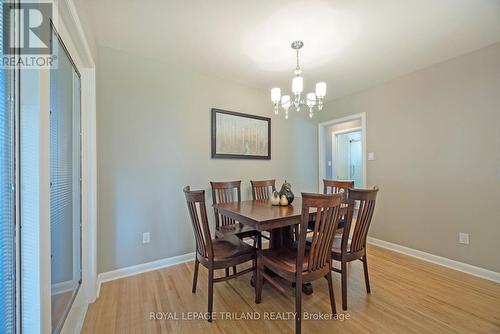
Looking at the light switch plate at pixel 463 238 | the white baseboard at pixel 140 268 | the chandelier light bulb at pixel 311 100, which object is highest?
the chandelier light bulb at pixel 311 100

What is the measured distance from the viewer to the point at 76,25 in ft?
4.48

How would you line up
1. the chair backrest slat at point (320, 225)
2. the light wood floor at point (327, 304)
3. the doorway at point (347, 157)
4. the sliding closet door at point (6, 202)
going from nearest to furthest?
the sliding closet door at point (6, 202), the chair backrest slat at point (320, 225), the light wood floor at point (327, 304), the doorway at point (347, 157)

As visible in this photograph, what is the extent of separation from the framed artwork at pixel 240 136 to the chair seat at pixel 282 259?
1.59m

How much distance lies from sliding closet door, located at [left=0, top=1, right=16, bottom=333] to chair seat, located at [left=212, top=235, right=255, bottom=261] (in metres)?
1.11

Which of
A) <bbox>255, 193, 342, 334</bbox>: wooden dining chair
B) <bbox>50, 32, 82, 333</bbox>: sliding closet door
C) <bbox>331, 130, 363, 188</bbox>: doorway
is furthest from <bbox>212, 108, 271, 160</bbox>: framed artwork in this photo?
<bbox>331, 130, 363, 188</bbox>: doorway

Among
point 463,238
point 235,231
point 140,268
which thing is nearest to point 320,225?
point 235,231

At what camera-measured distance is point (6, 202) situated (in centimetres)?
83

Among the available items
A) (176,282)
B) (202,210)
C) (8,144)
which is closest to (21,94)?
(8,144)

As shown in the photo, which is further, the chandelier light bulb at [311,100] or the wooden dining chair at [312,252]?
the chandelier light bulb at [311,100]

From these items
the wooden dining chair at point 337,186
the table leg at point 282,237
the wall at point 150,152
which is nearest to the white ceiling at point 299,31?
the wall at point 150,152

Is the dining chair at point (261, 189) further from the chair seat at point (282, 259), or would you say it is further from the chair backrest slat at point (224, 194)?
the chair seat at point (282, 259)

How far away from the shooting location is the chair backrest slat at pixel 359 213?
1742 millimetres

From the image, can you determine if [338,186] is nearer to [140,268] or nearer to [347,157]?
[140,268]

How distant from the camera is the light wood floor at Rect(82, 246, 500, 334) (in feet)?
5.06
